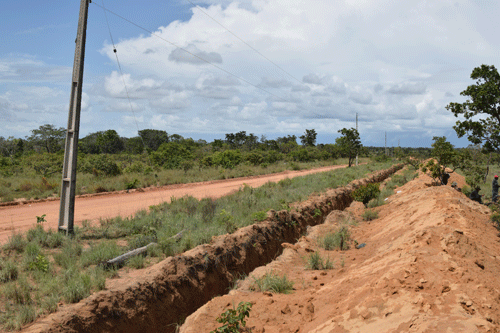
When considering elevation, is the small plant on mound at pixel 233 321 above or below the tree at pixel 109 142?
below

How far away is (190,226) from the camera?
29.2ft

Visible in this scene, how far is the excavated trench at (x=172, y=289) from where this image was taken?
4930mm

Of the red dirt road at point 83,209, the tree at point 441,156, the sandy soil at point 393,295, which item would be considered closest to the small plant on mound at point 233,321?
the sandy soil at point 393,295

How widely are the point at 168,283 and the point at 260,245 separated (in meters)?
3.32

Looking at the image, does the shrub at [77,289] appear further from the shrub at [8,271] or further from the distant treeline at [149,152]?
the distant treeline at [149,152]

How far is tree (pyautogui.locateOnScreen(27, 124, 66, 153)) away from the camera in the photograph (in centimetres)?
4762

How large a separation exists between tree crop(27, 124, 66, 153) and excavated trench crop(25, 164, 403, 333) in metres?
47.6

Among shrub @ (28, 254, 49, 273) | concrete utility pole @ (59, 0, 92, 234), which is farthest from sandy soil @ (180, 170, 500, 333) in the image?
concrete utility pole @ (59, 0, 92, 234)

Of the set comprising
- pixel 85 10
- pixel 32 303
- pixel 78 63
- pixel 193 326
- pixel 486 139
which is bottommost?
pixel 193 326

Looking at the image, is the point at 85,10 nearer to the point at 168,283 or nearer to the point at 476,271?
the point at 168,283

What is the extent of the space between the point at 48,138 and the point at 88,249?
48720mm

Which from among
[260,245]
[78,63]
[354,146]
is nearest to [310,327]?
[260,245]

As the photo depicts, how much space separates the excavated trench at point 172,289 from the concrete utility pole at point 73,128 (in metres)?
3.44

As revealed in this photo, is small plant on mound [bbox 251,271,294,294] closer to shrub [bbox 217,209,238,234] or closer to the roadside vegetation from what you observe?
shrub [bbox 217,209,238,234]
